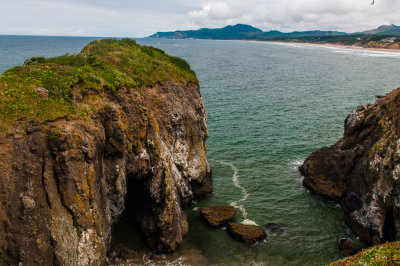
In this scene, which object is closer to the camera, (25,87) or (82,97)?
(25,87)

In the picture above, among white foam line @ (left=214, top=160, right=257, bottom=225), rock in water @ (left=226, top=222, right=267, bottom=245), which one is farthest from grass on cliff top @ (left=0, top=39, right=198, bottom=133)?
rock in water @ (left=226, top=222, right=267, bottom=245)

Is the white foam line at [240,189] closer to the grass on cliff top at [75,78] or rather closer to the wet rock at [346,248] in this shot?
the wet rock at [346,248]

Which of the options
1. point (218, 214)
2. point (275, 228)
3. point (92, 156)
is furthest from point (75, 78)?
point (275, 228)

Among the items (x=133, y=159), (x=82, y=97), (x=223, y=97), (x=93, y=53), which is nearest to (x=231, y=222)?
(x=133, y=159)

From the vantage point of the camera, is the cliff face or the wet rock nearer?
the wet rock

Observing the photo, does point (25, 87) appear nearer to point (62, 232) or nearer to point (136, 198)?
point (62, 232)

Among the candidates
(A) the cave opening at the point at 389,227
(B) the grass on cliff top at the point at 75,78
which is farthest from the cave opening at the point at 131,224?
(A) the cave opening at the point at 389,227

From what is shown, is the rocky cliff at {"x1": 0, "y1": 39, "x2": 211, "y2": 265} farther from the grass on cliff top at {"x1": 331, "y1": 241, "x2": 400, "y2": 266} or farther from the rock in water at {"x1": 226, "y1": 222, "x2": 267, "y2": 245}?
the grass on cliff top at {"x1": 331, "y1": 241, "x2": 400, "y2": 266}
